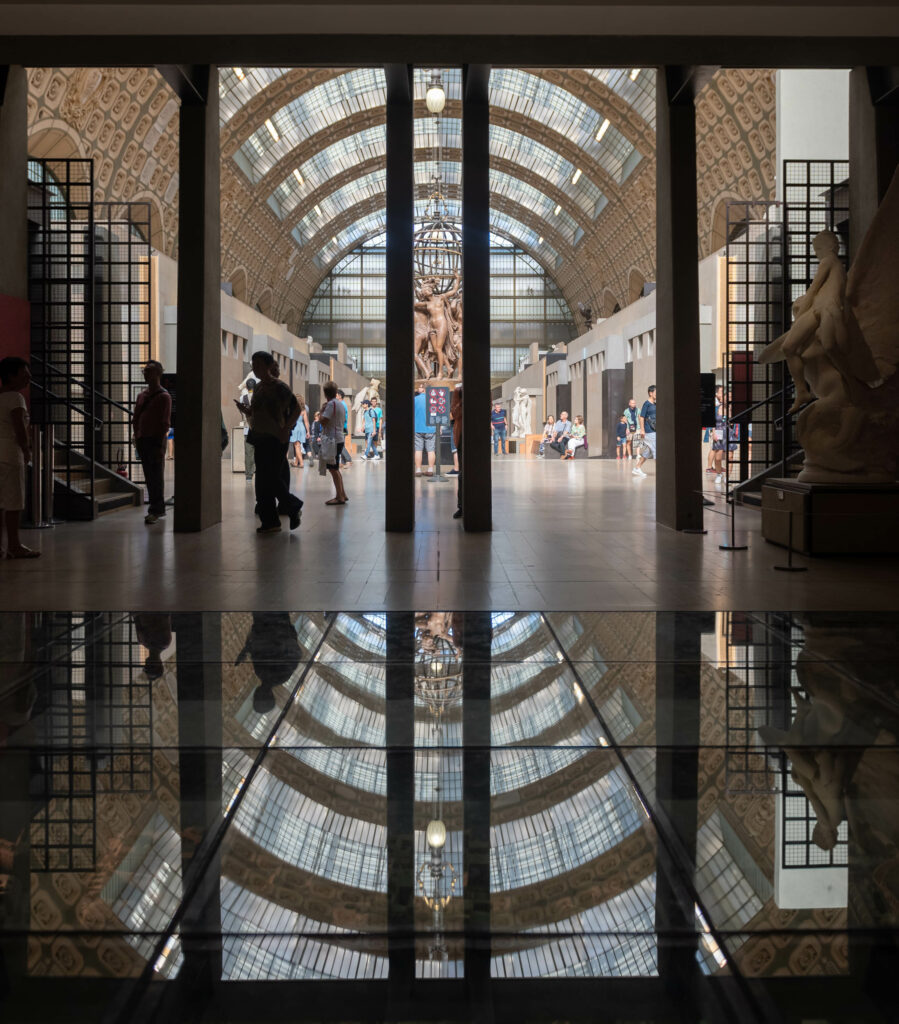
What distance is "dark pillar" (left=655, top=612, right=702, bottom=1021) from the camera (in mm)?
1922

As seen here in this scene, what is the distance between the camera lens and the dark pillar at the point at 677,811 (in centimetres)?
192

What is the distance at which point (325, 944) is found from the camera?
203 cm

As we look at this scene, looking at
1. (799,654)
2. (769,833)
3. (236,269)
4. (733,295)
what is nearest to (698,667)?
(799,654)

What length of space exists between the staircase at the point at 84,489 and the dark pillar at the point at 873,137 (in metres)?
8.53

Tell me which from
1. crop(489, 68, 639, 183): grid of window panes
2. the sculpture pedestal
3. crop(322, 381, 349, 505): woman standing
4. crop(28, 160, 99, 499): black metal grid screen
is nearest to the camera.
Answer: the sculpture pedestal

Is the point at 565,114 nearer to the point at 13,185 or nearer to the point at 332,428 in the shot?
the point at 332,428

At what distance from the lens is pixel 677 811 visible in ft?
8.80

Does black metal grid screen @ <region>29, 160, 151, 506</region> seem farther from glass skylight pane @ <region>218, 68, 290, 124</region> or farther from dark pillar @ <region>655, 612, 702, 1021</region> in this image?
glass skylight pane @ <region>218, 68, 290, 124</region>

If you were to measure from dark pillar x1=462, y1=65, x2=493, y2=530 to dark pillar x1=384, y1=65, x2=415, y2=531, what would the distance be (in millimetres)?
544

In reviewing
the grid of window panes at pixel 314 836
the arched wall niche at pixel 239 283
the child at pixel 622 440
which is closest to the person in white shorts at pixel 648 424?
the child at pixel 622 440

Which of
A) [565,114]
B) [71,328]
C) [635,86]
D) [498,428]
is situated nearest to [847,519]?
[71,328]

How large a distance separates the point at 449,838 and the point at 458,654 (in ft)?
7.16

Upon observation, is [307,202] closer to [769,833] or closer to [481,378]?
[481,378]

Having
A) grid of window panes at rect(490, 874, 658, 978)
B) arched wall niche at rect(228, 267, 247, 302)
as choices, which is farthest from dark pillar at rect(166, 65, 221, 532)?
arched wall niche at rect(228, 267, 247, 302)
